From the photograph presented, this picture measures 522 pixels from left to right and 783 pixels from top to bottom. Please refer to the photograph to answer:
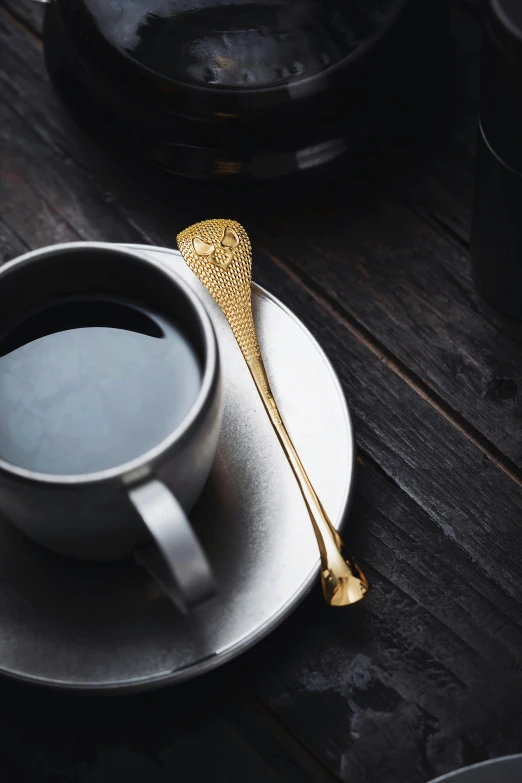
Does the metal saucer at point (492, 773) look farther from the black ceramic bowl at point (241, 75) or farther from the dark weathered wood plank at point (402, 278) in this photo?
the black ceramic bowl at point (241, 75)

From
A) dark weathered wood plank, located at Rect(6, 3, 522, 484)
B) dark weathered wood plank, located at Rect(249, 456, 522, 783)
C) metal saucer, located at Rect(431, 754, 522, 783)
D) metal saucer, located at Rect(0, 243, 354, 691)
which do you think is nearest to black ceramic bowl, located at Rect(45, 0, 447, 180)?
dark weathered wood plank, located at Rect(6, 3, 522, 484)

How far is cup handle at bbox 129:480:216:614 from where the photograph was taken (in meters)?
0.40

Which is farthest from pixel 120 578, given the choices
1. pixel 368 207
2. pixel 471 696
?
pixel 368 207

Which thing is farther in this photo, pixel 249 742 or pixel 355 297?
pixel 355 297

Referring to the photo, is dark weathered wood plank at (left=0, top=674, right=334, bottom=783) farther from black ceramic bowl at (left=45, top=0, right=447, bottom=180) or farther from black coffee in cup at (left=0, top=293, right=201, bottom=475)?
black ceramic bowl at (left=45, top=0, right=447, bottom=180)

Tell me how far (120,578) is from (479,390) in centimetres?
28

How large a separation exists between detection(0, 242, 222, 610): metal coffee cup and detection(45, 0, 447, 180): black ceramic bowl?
0.17 metres

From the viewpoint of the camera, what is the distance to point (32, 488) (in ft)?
1.37

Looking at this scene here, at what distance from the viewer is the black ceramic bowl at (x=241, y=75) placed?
593mm

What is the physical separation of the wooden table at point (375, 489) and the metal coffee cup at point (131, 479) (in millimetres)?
98

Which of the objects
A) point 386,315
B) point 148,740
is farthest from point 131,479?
point 386,315

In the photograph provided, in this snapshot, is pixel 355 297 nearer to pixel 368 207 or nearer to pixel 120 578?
pixel 368 207

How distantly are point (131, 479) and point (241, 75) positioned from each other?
1.01ft

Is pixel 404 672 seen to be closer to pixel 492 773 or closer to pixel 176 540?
pixel 492 773
